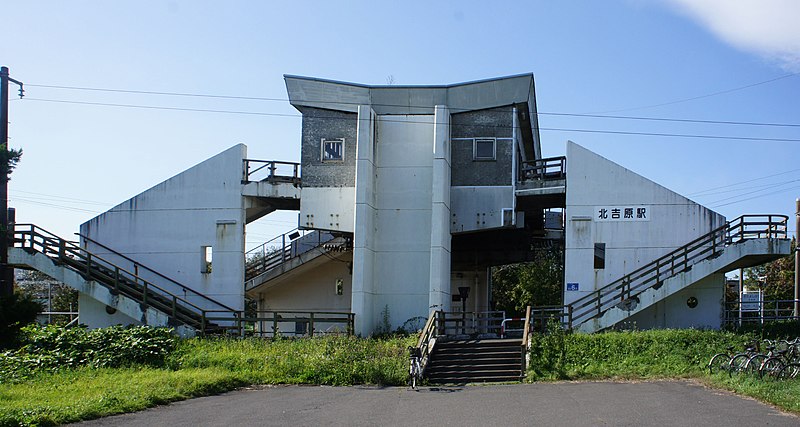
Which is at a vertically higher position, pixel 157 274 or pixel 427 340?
pixel 157 274

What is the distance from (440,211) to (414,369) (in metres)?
8.22

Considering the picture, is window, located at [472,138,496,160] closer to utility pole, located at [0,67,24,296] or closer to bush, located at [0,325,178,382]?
bush, located at [0,325,178,382]

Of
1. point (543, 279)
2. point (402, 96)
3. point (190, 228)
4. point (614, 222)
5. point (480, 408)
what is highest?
point (402, 96)

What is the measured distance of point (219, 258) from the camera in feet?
93.6

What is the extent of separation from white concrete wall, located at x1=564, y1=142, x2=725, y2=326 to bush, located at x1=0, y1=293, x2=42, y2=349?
17864mm

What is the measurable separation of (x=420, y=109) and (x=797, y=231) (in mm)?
17004

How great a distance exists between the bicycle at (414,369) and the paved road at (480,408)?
0.75 m

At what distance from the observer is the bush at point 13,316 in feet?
78.2

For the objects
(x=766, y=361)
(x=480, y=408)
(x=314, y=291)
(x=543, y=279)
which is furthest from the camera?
(x=543, y=279)

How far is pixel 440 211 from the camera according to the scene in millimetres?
26375

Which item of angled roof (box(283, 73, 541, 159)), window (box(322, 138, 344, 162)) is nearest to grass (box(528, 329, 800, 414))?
angled roof (box(283, 73, 541, 159))

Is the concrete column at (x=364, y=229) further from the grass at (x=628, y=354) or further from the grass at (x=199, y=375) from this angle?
the grass at (x=628, y=354)

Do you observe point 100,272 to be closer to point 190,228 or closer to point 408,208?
point 190,228

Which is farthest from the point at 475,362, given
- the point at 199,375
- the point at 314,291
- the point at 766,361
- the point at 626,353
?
the point at 314,291
